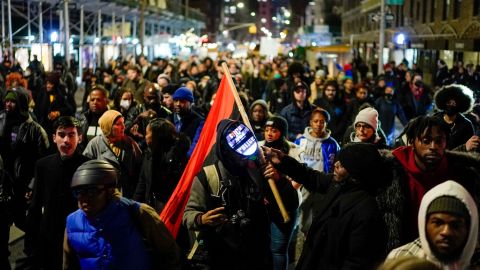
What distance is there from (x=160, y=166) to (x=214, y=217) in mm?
2156

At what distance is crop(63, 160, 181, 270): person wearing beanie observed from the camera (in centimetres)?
381

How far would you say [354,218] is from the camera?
3.77m

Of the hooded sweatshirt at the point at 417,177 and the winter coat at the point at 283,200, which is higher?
the hooded sweatshirt at the point at 417,177

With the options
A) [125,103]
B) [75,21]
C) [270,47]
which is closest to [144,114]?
[125,103]

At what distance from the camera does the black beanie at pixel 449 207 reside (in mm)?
3133

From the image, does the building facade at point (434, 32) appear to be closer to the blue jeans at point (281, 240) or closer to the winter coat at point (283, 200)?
the blue jeans at point (281, 240)

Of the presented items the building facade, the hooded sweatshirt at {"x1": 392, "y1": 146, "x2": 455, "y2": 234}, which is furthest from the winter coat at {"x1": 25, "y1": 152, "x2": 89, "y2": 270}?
the building facade

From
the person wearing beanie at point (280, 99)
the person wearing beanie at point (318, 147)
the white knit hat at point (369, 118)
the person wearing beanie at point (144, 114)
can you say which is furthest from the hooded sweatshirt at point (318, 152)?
the person wearing beanie at point (280, 99)

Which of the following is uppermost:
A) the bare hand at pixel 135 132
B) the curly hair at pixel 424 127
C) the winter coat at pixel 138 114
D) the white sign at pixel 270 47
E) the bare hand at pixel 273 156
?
the white sign at pixel 270 47

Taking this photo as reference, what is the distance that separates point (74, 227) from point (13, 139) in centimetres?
448

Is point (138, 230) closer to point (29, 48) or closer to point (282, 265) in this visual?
point (282, 265)

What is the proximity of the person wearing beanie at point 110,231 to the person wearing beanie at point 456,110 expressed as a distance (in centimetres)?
389

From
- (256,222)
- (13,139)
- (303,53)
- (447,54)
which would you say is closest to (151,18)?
(303,53)

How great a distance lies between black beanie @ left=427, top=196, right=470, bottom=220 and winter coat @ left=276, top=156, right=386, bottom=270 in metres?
0.61
